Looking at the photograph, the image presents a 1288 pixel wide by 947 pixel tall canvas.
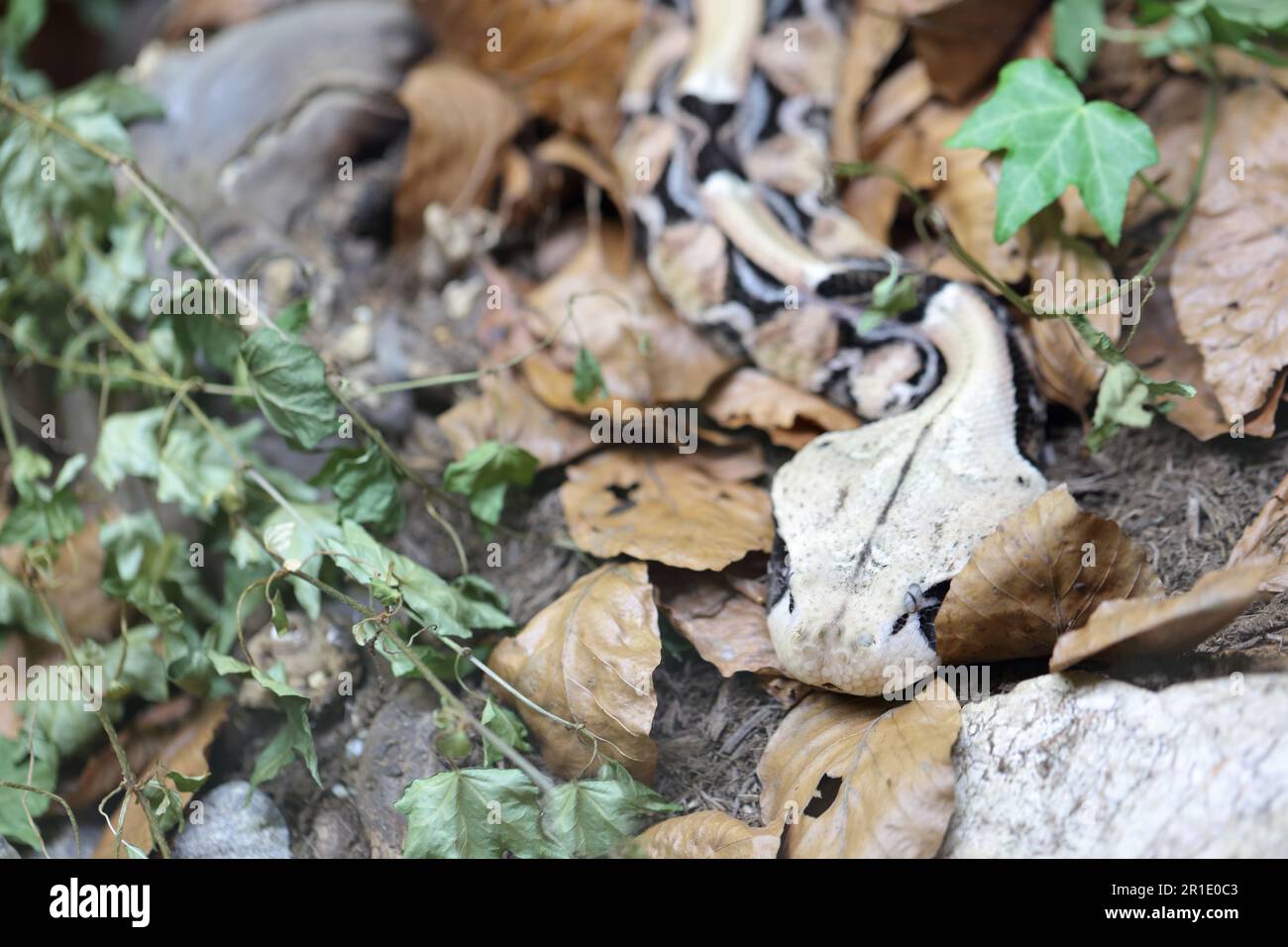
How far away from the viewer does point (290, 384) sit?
2.92 meters

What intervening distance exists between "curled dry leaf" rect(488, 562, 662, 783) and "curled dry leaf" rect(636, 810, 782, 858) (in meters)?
0.18

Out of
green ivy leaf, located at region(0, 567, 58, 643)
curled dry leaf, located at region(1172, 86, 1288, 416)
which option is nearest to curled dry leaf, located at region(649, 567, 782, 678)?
curled dry leaf, located at region(1172, 86, 1288, 416)

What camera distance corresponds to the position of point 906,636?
2.62 meters

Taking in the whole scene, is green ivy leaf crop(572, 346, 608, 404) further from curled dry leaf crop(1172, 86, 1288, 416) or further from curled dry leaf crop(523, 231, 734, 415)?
curled dry leaf crop(1172, 86, 1288, 416)

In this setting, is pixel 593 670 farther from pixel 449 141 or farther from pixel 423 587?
pixel 449 141

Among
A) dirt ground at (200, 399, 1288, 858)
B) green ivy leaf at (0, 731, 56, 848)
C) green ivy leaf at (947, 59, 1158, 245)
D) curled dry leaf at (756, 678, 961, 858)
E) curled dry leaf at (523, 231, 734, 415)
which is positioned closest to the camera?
curled dry leaf at (756, 678, 961, 858)

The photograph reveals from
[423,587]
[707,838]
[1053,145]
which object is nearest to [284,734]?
[423,587]

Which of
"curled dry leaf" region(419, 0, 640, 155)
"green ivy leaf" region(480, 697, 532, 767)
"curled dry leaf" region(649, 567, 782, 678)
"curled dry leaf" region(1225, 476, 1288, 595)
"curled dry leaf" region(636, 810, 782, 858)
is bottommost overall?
"curled dry leaf" region(636, 810, 782, 858)

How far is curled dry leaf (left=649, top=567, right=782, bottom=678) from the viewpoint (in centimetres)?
280

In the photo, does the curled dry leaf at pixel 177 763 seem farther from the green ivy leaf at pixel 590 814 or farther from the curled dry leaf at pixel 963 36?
the curled dry leaf at pixel 963 36

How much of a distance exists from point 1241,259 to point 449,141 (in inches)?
118
